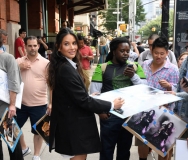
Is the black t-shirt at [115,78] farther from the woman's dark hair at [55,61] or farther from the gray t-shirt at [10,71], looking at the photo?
the gray t-shirt at [10,71]

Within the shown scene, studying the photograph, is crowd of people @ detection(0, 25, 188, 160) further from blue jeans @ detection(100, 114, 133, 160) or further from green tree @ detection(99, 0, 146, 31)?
green tree @ detection(99, 0, 146, 31)

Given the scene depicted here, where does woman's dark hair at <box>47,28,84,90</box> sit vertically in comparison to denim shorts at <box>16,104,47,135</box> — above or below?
above

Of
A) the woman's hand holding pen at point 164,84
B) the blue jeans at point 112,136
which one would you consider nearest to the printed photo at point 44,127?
the blue jeans at point 112,136

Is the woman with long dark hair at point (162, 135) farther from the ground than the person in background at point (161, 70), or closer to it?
closer to it

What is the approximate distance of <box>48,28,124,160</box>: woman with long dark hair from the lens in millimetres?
2877

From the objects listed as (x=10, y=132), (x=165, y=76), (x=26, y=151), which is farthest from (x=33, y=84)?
(x=165, y=76)

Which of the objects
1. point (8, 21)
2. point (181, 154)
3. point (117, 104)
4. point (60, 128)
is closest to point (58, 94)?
point (60, 128)

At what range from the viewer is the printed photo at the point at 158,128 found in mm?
3324

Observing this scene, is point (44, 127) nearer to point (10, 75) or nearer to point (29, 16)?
point (10, 75)

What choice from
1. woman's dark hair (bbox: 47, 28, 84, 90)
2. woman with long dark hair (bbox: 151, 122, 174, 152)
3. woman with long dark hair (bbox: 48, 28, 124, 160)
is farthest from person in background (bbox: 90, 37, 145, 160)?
woman's dark hair (bbox: 47, 28, 84, 90)

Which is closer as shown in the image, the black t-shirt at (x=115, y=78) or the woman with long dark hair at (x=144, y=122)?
the woman with long dark hair at (x=144, y=122)

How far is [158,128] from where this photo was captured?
135 inches

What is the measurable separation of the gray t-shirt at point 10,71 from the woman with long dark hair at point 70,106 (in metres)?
0.91

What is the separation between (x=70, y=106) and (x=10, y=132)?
1298mm
